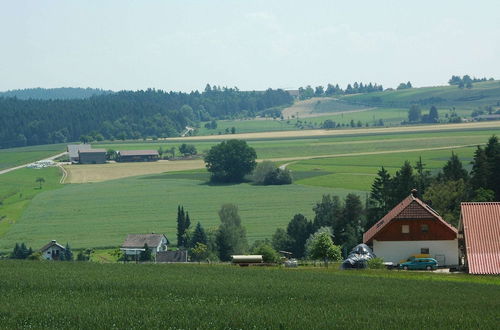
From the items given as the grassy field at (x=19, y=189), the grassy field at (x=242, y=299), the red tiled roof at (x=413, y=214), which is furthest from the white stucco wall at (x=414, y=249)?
the grassy field at (x=19, y=189)

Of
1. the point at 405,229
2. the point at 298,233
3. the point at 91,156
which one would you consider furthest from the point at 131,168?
the point at 405,229

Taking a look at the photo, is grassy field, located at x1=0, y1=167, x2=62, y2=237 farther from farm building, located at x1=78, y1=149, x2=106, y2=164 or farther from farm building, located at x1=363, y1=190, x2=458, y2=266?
farm building, located at x1=363, y1=190, x2=458, y2=266

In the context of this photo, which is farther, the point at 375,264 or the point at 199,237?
the point at 199,237

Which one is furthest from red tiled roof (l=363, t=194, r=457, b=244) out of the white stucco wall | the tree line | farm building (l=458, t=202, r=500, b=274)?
the tree line

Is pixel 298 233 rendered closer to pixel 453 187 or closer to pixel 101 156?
pixel 453 187

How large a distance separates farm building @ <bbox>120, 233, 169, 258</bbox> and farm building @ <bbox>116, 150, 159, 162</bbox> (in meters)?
106

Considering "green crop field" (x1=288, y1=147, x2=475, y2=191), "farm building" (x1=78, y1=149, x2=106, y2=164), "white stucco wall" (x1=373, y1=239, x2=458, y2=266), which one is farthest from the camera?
"farm building" (x1=78, y1=149, x2=106, y2=164)

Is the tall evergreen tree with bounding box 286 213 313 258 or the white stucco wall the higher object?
the white stucco wall

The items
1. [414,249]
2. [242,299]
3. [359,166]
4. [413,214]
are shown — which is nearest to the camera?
[242,299]

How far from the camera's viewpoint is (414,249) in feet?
188

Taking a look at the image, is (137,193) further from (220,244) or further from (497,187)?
(497,187)

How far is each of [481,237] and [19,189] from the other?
103 metres

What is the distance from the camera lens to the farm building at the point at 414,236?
2235 inches

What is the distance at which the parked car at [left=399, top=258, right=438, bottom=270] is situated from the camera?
5350cm
